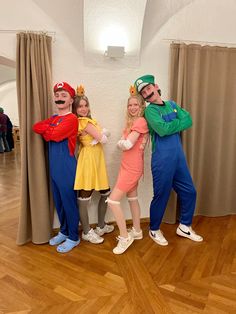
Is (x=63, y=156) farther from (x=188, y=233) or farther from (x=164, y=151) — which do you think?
(x=188, y=233)

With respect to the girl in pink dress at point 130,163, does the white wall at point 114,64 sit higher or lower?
higher

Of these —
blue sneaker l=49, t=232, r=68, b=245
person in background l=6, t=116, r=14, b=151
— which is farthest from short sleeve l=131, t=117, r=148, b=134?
person in background l=6, t=116, r=14, b=151

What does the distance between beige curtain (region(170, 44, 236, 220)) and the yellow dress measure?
3.42 ft

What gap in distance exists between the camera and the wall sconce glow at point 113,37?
8.32 feet

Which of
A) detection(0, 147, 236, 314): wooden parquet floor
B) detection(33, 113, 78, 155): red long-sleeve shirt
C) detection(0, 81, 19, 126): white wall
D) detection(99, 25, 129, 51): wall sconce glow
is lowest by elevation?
detection(0, 147, 236, 314): wooden parquet floor

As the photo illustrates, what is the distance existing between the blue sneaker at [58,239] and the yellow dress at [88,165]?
0.58 m

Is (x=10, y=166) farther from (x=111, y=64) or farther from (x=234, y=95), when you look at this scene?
(x=234, y=95)

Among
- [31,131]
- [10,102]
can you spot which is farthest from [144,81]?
[10,102]

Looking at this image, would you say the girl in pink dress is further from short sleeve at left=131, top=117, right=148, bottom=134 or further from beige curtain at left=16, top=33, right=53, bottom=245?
beige curtain at left=16, top=33, right=53, bottom=245

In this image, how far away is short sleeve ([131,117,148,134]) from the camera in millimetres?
2381

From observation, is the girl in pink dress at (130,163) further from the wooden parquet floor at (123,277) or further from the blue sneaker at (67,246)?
the blue sneaker at (67,246)

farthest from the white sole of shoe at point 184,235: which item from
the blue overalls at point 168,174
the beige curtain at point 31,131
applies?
the beige curtain at point 31,131

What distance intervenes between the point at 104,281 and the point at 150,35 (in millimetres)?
2415

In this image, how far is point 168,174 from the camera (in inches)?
96.6
